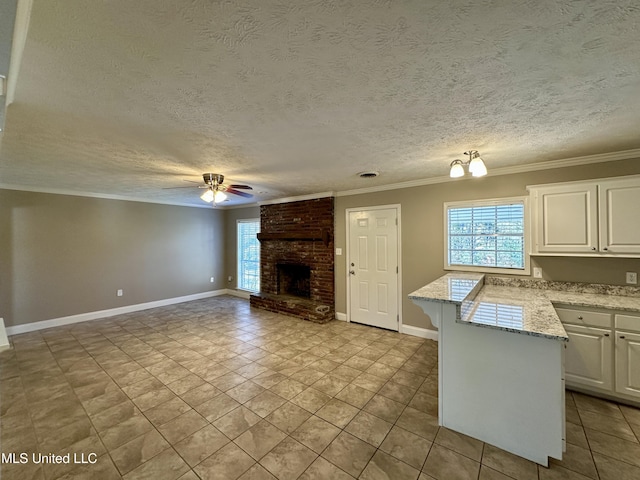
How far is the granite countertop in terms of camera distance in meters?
1.93

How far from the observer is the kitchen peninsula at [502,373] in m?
1.80

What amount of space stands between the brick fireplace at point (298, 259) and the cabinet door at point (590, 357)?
3.28 metres

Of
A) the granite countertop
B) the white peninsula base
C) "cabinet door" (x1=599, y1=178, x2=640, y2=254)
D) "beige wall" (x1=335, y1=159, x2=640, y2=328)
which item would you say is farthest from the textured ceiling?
the white peninsula base

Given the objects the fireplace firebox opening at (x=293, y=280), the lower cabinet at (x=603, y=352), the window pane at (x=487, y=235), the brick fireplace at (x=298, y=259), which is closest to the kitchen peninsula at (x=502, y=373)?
the lower cabinet at (x=603, y=352)

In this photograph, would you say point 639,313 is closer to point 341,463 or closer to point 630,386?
point 630,386

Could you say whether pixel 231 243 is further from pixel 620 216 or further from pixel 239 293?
pixel 620 216

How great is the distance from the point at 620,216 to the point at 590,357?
1374mm

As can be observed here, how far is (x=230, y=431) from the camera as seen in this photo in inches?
83.8

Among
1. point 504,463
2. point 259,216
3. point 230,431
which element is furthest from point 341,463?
point 259,216

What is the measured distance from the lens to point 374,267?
4.59 meters

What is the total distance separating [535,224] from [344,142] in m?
2.34

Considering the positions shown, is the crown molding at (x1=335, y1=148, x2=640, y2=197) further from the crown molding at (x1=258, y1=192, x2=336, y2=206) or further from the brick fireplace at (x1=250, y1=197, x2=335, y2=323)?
the brick fireplace at (x1=250, y1=197, x2=335, y2=323)

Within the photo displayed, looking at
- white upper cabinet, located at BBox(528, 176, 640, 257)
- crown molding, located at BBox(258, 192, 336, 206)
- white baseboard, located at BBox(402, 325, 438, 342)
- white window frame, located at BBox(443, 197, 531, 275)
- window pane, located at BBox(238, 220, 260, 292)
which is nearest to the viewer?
white upper cabinet, located at BBox(528, 176, 640, 257)

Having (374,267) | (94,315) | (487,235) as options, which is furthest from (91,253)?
(487,235)
